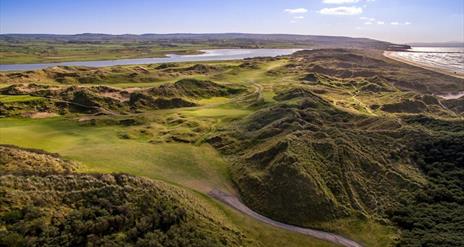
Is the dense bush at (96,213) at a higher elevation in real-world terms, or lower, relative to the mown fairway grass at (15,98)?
lower

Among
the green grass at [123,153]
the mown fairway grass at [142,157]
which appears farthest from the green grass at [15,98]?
the green grass at [123,153]

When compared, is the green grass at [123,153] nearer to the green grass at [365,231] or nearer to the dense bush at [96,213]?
the dense bush at [96,213]

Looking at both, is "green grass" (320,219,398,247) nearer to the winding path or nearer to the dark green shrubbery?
the winding path

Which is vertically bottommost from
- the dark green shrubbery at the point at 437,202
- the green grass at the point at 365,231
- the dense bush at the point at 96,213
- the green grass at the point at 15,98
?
the green grass at the point at 365,231

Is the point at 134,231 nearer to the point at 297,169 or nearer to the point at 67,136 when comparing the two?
the point at 297,169

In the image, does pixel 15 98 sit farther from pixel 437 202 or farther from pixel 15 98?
pixel 437 202

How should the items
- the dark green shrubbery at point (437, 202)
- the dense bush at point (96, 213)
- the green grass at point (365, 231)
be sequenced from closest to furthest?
1. the dense bush at point (96, 213)
2. the dark green shrubbery at point (437, 202)
3. the green grass at point (365, 231)

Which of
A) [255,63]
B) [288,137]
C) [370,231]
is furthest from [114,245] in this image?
[255,63]

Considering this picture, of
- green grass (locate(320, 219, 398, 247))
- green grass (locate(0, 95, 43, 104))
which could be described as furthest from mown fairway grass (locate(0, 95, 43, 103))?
green grass (locate(320, 219, 398, 247))
